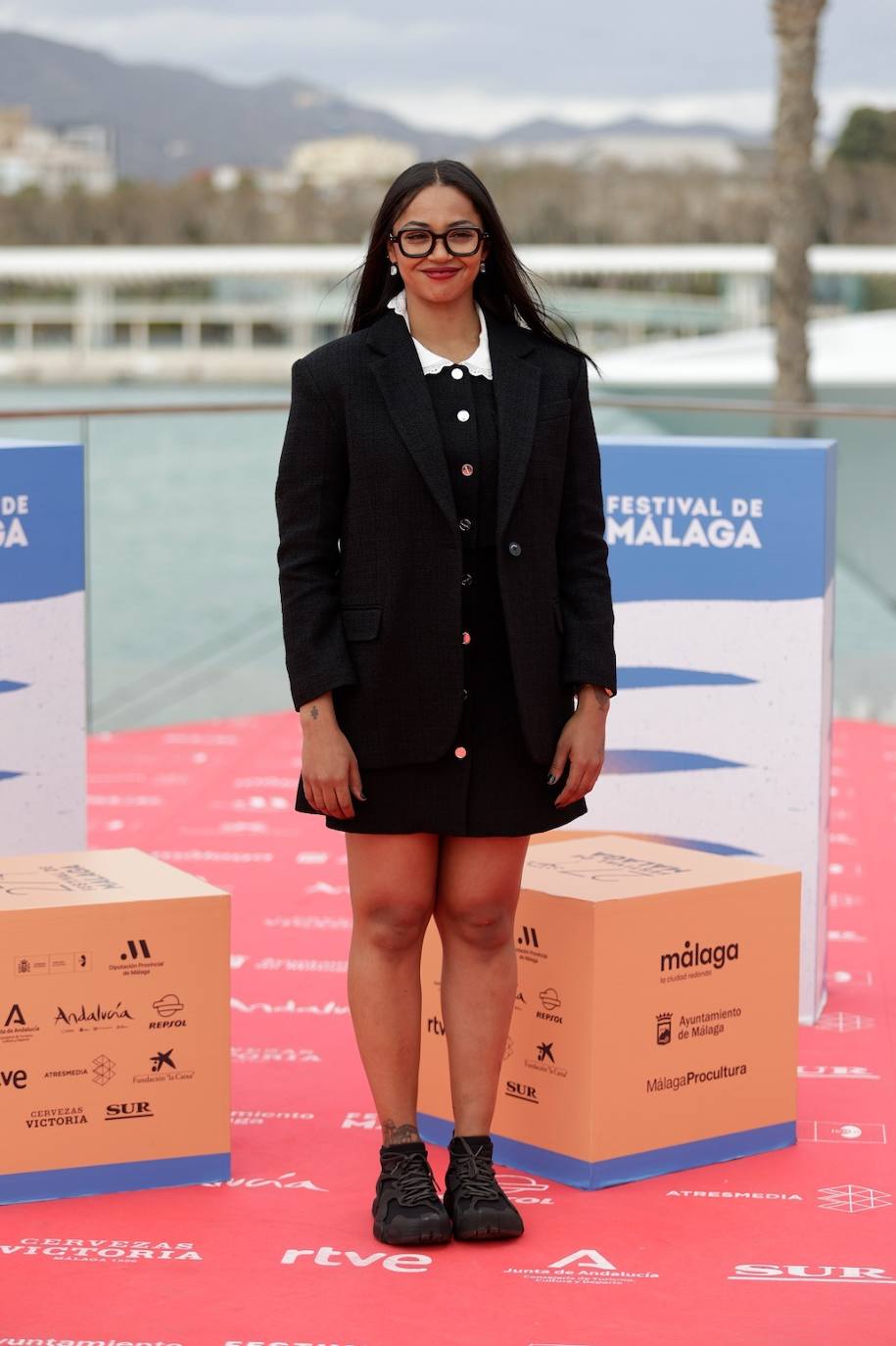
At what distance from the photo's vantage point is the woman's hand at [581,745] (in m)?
2.51

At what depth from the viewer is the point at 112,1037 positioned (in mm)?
2736

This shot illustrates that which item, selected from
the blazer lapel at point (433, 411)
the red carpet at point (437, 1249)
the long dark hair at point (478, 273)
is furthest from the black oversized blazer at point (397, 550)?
the red carpet at point (437, 1249)

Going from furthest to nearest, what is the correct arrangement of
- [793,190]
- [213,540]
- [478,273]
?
[793,190] → [213,540] → [478,273]

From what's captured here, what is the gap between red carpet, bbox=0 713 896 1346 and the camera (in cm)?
233

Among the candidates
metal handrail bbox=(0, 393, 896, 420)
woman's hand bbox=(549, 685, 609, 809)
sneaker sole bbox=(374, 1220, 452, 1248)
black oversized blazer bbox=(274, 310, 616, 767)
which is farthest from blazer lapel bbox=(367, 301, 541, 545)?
metal handrail bbox=(0, 393, 896, 420)

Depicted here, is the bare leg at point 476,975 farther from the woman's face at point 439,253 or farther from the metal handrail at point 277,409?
the metal handrail at point 277,409

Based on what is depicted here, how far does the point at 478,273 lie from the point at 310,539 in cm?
42

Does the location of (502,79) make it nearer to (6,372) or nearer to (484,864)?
(6,372)

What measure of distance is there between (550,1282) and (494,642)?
0.82 meters

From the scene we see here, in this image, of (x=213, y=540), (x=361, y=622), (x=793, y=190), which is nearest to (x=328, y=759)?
(x=361, y=622)

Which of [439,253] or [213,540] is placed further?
[213,540]

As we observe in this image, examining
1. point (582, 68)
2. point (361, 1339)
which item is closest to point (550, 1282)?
point (361, 1339)

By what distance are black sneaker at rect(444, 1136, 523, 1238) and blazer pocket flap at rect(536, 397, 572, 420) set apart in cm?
97

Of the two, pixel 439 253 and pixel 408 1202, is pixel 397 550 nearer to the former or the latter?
pixel 439 253
